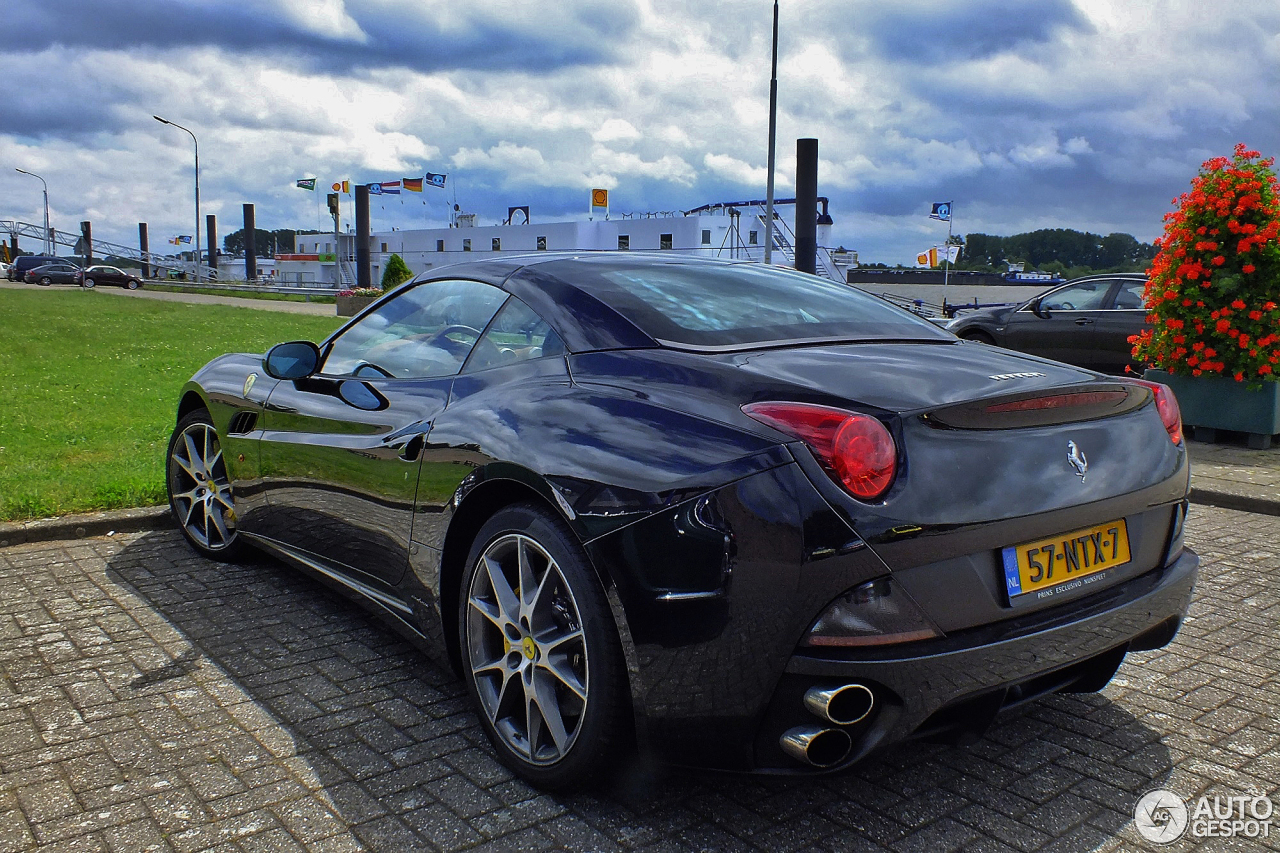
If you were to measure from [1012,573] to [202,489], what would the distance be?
12.8 feet

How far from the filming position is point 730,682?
2.24m

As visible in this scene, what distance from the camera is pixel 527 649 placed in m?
2.69

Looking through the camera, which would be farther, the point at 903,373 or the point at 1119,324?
the point at 1119,324

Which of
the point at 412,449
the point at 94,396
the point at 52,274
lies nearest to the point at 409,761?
the point at 412,449

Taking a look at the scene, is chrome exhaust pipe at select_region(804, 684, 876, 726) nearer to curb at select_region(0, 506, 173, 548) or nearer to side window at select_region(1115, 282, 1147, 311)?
curb at select_region(0, 506, 173, 548)

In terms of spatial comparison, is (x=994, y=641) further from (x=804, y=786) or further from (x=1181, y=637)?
(x=1181, y=637)

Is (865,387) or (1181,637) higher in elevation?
(865,387)

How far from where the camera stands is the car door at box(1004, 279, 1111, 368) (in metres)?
12.9

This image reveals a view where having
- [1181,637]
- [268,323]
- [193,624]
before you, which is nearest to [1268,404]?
[1181,637]

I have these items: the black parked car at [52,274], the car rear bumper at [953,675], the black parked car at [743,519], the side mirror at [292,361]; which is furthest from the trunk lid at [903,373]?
the black parked car at [52,274]

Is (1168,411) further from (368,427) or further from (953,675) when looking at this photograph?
(368,427)

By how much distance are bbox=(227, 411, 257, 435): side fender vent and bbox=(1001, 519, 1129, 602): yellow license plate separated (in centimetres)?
319

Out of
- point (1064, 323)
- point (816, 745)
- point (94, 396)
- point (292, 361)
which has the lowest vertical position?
point (94, 396)

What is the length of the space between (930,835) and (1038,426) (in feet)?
→ 3.42
